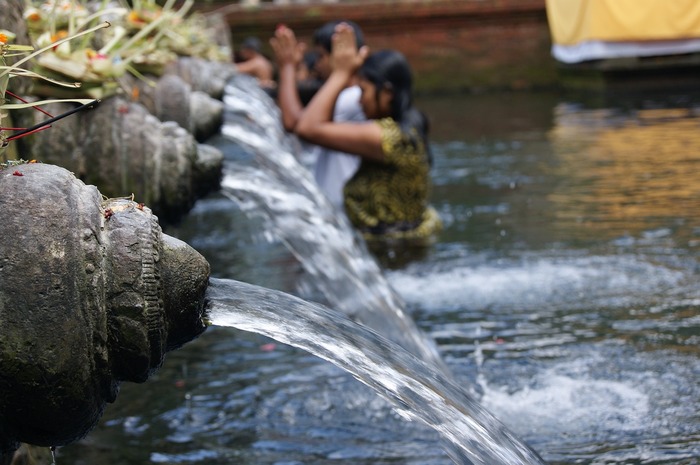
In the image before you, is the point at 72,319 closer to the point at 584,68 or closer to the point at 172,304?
the point at 172,304

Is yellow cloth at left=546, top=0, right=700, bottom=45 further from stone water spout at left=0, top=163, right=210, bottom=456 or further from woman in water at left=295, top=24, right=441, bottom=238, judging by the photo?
stone water spout at left=0, top=163, right=210, bottom=456

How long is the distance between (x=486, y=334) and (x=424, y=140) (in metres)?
1.50

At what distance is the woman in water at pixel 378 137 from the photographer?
4.87m

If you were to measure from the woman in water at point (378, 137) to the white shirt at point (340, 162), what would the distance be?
0.59 feet

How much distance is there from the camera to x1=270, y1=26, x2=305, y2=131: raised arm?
18.5 feet

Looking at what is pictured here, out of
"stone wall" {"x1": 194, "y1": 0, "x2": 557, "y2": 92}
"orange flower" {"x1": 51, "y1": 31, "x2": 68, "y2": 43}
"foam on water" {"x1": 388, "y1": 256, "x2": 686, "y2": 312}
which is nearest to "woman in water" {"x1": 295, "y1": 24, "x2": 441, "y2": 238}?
"foam on water" {"x1": 388, "y1": 256, "x2": 686, "y2": 312}

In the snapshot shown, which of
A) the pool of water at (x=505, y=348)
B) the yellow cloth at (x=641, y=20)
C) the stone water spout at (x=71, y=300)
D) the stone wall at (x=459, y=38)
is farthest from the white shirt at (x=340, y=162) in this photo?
the stone wall at (x=459, y=38)

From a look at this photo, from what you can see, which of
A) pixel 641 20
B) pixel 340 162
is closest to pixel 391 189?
pixel 340 162

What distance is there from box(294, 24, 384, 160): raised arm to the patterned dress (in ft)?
0.25

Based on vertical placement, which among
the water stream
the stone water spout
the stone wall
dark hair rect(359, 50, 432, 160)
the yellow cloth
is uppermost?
the stone water spout

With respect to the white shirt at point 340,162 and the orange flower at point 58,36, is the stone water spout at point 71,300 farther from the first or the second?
the white shirt at point 340,162

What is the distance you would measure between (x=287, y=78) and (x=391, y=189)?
1157 millimetres

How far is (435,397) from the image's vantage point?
231 cm

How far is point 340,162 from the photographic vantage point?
212 inches
